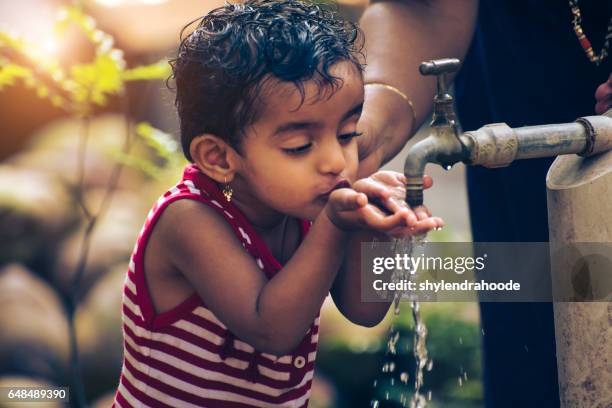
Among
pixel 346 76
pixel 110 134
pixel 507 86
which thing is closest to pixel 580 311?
pixel 346 76

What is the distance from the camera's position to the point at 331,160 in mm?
1233

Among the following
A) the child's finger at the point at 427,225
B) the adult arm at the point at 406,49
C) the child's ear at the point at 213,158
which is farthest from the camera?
the adult arm at the point at 406,49

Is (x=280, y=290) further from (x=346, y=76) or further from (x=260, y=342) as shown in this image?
(x=346, y=76)

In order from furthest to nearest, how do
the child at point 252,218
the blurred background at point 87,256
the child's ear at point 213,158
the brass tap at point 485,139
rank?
the blurred background at point 87,256 < the child's ear at point 213,158 < the child at point 252,218 < the brass tap at point 485,139

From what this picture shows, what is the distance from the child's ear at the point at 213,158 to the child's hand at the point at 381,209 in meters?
0.25

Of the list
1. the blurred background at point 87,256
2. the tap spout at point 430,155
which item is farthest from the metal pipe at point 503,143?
the blurred background at point 87,256

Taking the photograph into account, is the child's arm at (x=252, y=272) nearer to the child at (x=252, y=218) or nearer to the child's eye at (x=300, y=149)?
the child at (x=252, y=218)

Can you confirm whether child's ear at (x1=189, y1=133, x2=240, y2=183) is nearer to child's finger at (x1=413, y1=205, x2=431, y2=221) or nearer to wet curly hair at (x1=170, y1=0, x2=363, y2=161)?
wet curly hair at (x1=170, y1=0, x2=363, y2=161)

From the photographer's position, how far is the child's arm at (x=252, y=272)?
118 cm

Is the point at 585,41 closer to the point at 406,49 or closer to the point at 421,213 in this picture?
the point at 406,49

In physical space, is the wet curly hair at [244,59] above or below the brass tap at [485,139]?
above

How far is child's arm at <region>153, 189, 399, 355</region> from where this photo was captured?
1.18 metres

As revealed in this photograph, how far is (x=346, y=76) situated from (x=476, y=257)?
0.63m

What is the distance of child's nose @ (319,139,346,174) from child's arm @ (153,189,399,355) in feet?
0.29
